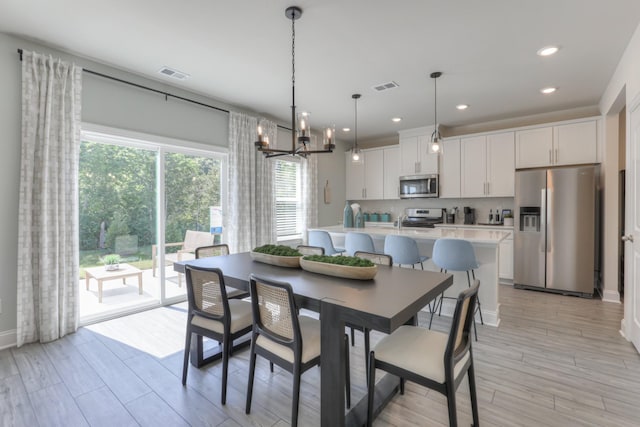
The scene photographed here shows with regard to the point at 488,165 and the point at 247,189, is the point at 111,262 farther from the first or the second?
the point at 488,165

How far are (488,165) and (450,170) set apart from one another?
613 mm

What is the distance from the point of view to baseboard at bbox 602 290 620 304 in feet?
13.0

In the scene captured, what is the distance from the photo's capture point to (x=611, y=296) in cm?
400

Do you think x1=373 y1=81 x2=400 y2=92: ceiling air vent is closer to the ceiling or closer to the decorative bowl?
the ceiling

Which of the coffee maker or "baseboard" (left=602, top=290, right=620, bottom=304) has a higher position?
the coffee maker

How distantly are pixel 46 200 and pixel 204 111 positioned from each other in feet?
6.80

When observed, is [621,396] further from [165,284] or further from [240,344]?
[165,284]

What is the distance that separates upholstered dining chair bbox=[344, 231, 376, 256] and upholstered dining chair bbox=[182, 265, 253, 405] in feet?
5.59

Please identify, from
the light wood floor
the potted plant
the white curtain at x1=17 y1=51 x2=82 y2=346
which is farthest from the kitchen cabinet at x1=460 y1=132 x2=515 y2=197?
the white curtain at x1=17 y1=51 x2=82 y2=346

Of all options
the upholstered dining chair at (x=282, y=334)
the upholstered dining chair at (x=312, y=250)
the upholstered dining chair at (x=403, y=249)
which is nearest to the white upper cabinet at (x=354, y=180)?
the upholstered dining chair at (x=403, y=249)

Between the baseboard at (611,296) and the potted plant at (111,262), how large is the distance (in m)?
6.15

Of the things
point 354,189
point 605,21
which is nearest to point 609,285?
point 605,21

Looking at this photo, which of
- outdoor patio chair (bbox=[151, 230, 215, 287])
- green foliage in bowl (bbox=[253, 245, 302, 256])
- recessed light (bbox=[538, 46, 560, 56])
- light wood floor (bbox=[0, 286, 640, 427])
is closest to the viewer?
light wood floor (bbox=[0, 286, 640, 427])

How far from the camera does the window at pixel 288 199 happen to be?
211 inches
